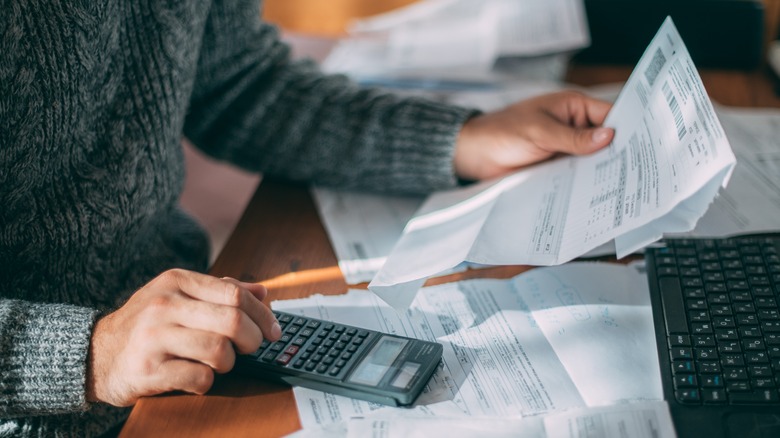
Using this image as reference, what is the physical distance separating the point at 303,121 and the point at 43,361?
0.44 metres

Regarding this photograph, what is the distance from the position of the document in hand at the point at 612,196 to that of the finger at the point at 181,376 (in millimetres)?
151

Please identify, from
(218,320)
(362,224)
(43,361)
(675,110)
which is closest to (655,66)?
(675,110)

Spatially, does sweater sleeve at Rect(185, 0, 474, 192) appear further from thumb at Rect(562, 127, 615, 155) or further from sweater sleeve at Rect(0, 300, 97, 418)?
sweater sleeve at Rect(0, 300, 97, 418)

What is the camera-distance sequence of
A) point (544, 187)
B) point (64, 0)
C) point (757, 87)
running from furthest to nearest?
point (757, 87)
point (544, 187)
point (64, 0)

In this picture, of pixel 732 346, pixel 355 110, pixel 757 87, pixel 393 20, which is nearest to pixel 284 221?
pixel 355 110

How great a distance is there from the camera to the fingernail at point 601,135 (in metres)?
0.75

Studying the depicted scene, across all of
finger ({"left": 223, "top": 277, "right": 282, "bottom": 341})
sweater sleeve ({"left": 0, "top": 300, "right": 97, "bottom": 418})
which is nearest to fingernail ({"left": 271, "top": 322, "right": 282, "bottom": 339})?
finger ({"left": 223, "top": 277, "right": 282, "bottom": 341})

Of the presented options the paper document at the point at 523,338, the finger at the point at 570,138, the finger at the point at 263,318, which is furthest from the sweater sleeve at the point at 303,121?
the finger at the point at 263,318

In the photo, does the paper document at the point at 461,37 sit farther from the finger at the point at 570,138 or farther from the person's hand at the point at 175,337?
the person's hand at the point at 175,337

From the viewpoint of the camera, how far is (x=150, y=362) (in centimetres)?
54

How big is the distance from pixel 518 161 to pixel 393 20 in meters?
0.61

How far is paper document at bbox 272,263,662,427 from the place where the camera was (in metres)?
0.55

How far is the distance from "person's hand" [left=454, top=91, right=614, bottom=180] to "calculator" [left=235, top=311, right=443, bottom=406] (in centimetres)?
30

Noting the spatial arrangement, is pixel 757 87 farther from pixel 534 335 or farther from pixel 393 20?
pixel 534 335
